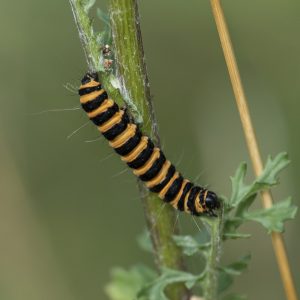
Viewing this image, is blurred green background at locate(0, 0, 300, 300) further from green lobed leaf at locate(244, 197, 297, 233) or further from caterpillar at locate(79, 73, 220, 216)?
green lobed leaf at locate(244, 197, 297, 233)

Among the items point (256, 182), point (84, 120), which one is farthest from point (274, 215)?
point (84, 120)

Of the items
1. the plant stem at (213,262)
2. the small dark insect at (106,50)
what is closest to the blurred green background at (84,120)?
the plant stem at (213,262)

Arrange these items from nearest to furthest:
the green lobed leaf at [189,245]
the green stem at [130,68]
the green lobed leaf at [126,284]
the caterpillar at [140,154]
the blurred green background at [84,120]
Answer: the green stem at [130,68], the green lobed leaf at [189,245], the caterpillar at [140,154], the green lobed leaf at [126,284], the blurred green background at [84,120]

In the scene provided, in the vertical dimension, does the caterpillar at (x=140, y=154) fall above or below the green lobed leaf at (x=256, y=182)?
above

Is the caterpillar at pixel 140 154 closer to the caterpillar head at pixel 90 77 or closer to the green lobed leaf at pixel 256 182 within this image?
the caterpillar head at pixel 90 77

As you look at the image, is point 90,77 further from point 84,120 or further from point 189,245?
point 84,120

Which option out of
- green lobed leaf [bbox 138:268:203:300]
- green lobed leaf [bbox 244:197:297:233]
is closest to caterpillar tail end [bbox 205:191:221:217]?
green lobed leaf [bbox 244:197:297:233]
